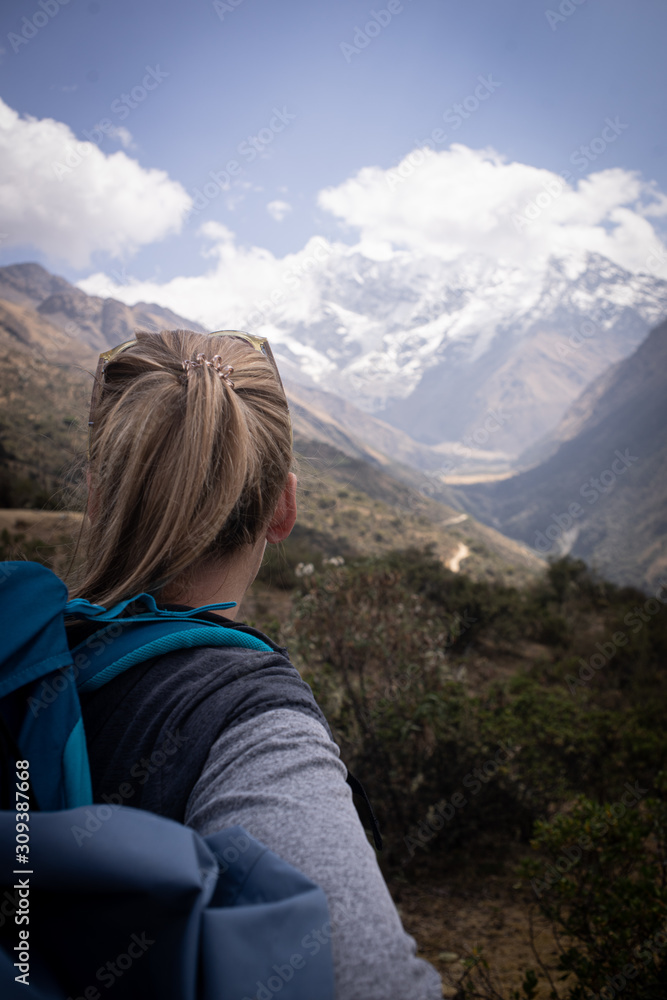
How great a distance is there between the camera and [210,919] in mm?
594

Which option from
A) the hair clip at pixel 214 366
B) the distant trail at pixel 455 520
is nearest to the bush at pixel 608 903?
the hair clip at pixel 214 366

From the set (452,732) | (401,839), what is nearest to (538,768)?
(452,732)

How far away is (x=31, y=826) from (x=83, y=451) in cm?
103

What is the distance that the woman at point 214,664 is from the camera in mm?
635

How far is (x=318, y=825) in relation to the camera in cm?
67

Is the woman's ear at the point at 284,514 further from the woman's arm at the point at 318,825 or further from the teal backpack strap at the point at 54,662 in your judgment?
the woman's arm at the point at 318,825

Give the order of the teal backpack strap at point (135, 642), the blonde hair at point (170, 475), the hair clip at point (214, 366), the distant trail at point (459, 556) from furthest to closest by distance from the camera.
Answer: the distant trail at point (459, 556) < the hair clip at point (214, 366) < the blonde hair at point (170, 475) < the teal backpack strap at point (135, 642)

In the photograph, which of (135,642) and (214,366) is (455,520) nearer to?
(214,366)

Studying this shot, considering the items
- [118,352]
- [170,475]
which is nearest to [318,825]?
[170,475]

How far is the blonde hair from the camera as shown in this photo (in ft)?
3.32

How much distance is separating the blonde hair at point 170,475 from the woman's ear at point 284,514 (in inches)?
2.8

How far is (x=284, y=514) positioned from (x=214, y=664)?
49 centimetres

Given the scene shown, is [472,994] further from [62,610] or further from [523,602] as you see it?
[523,602]

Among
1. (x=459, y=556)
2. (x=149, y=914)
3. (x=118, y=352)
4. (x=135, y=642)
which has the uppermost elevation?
(x=118, y=352)
